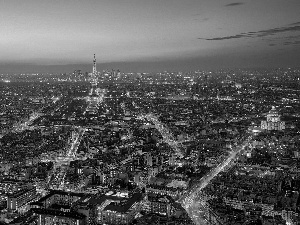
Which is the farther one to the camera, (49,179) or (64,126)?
(64,126)

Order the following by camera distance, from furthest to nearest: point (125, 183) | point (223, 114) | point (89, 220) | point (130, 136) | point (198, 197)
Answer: point (223, 114) → point (130, 136) → point (125, 183) → point (198, 197) → point (89, 220)

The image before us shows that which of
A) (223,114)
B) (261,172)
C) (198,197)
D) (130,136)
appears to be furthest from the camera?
(223,114)

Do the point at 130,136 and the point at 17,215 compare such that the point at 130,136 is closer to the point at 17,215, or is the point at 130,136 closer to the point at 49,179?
the point at 49,179

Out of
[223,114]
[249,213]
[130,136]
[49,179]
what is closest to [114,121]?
[130,136]

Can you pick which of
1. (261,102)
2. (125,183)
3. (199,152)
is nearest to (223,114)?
(261,102)

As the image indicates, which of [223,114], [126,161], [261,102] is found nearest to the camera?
[126,161]

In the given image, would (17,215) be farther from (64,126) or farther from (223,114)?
(223,114)

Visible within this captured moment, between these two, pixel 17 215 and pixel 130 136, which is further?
Answer: pixel 130 136

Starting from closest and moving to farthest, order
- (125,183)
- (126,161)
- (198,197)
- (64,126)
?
1. (198,197)
2. (125,183)
3. (126,161)
4. (64,126)
